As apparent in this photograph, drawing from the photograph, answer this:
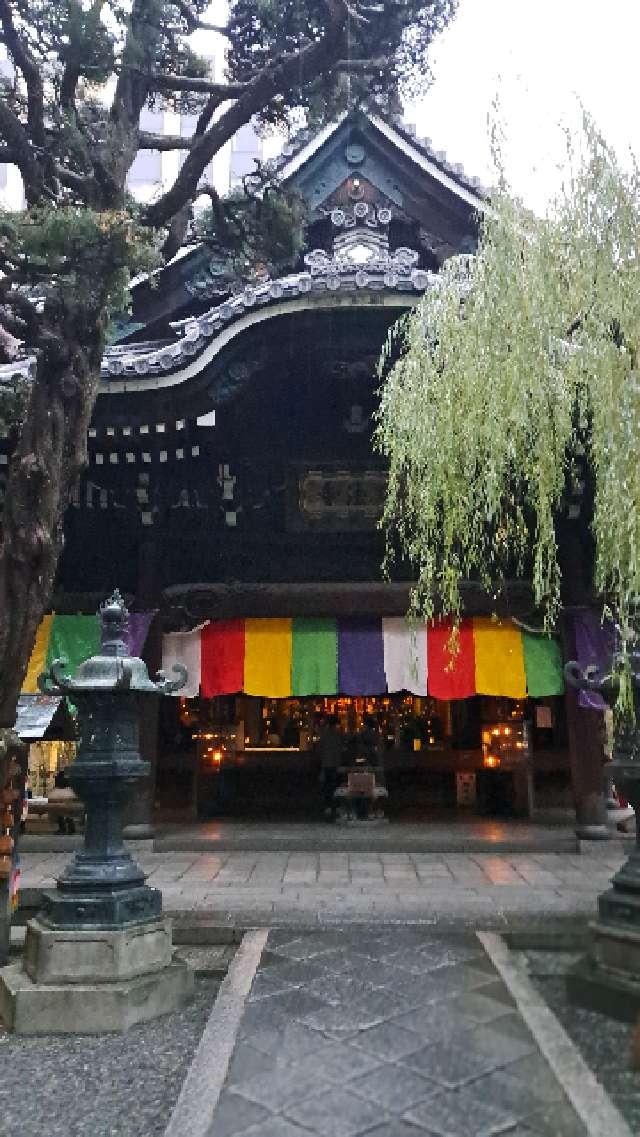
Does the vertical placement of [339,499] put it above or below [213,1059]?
above

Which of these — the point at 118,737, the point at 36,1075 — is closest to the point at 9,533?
the point at 118,737

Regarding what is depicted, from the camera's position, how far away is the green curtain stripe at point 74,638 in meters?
9.94

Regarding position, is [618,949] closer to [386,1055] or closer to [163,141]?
[386,1055]

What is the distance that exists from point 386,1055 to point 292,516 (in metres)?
7.17

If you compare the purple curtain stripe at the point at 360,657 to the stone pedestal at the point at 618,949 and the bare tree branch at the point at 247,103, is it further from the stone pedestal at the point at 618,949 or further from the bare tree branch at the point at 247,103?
the bare tree branch at the point at 247,103

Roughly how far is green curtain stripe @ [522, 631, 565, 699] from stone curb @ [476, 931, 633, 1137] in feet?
17.6

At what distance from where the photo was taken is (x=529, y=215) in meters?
5.32

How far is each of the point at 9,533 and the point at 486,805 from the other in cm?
1002

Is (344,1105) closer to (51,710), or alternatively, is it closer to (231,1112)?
(231,1112)

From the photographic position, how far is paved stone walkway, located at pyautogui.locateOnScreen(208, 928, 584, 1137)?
3.08 m

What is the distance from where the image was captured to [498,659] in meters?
10.0

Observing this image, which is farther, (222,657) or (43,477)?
(222,657)

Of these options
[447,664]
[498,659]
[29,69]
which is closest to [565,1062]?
[447,664]

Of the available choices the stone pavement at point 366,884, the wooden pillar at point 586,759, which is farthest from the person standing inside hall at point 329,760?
the wooden pillar at point 586,759
